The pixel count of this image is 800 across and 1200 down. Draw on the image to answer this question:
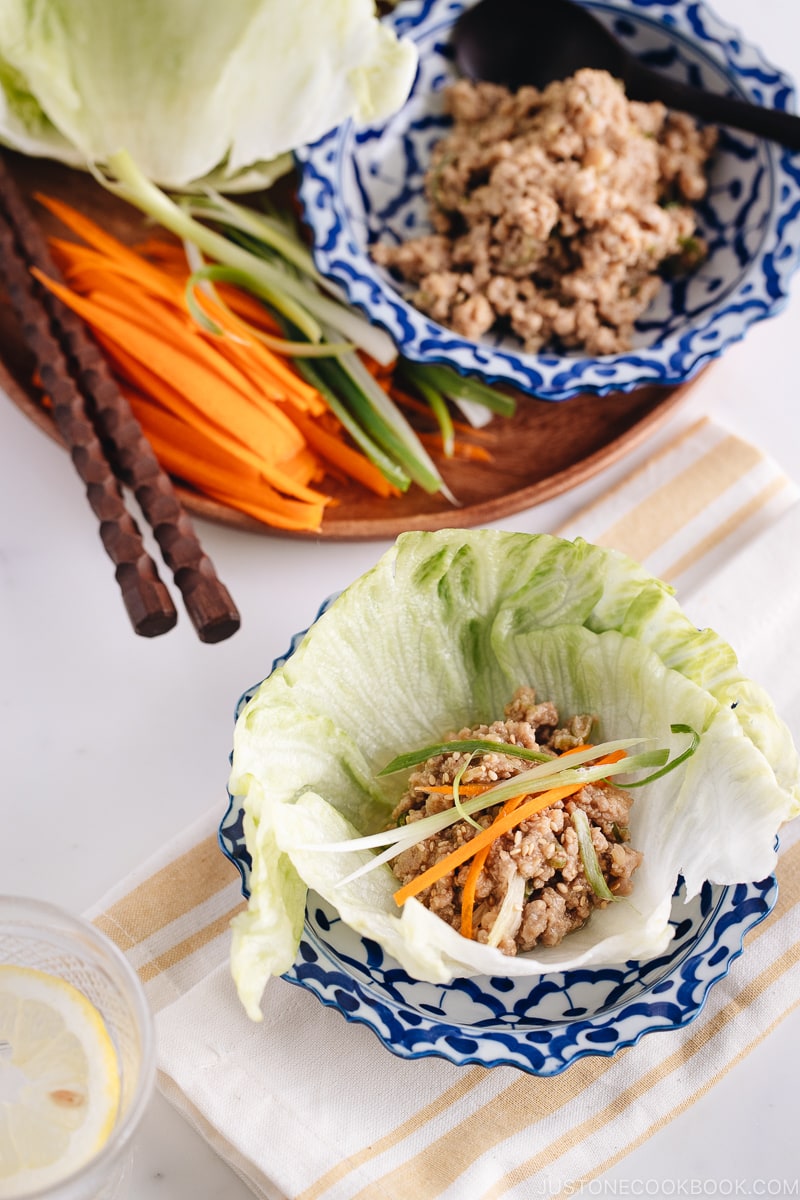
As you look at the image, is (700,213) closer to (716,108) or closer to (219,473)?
(716,108)

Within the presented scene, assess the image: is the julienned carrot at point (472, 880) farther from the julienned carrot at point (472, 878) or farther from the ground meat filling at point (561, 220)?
the ground meat filling at point (561, 220)

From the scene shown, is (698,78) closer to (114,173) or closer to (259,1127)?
(114,173)

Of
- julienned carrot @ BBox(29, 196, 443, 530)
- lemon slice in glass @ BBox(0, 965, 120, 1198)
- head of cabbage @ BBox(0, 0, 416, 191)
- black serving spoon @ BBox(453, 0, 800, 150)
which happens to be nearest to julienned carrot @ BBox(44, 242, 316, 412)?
julienned carrot @ BBox(29, 196, 443, 530)

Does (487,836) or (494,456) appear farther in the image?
(494,456)

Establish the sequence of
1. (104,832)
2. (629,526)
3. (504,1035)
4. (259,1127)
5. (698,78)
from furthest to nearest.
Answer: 1. (698,78)
2. (629,526)
3. (104,832)
4. (259,1127)
5. (504,1035)

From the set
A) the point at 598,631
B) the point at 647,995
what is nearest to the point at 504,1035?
the point at 647,995

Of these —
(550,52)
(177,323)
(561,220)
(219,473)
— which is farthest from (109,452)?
(550,52)
